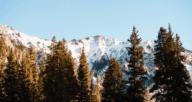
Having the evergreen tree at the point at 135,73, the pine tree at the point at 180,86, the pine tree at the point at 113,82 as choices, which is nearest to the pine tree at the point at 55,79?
the pine tree at the point at 113,82

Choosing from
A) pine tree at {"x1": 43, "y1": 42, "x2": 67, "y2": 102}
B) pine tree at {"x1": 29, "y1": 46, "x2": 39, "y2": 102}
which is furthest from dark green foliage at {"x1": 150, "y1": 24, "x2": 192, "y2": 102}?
pine tree at {"x1": 29, "y1": 46, "x2": 39, "y2": 102}

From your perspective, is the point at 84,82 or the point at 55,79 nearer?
the point at 55,79

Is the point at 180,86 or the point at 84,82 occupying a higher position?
the point at 84,82

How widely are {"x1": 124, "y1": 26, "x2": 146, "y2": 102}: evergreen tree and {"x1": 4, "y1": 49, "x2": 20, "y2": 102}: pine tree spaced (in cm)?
2023

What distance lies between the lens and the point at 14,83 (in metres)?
27.7

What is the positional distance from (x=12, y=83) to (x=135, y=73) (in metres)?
22.1

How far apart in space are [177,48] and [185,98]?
7016 mm

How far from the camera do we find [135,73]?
827 inches

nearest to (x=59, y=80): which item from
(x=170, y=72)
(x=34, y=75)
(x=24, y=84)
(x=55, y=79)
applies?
(x=55, y=79)

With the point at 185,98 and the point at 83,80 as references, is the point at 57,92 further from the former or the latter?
the point at 185,98

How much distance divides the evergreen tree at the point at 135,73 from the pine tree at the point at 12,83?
66.4 feet

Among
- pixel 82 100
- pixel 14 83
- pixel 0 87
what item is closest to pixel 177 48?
pixel 82 100

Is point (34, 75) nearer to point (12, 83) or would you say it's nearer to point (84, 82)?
point (12, 83)

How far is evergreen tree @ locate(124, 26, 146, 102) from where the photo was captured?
20.5m
